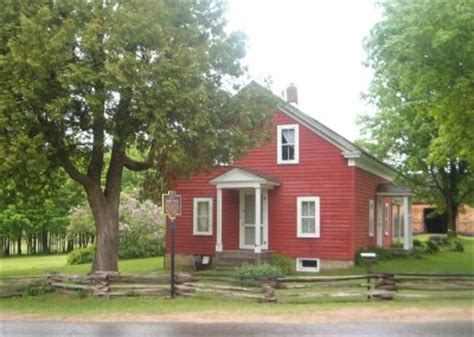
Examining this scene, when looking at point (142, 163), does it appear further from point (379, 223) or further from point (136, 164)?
point (379, 223)

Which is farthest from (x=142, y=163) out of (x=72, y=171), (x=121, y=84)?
(x=121, y=84)

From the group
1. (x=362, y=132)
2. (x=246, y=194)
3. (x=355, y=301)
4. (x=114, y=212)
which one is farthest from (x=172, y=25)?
(x=362, y=132)

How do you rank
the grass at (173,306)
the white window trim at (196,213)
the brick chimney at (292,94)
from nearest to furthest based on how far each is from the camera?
the grass at (173,306), the white window trim at (196,213), the brick chimney at (292,94)

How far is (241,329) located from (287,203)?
1417cm

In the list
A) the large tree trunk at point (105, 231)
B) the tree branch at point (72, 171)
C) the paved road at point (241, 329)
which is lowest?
the paved road at point (241, 329)

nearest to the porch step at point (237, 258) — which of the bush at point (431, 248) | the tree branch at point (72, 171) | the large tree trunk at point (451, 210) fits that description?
the tree branch at point (72, 171)

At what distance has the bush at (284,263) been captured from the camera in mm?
24109

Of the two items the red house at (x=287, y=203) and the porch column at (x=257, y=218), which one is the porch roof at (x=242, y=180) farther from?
the porch column at (x=257, y=218)

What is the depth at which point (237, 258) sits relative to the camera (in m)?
24.5

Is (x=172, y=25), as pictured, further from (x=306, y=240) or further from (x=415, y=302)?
(x=306, y=240)

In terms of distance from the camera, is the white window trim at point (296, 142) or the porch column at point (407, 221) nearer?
the white window trim at point (296, 142)

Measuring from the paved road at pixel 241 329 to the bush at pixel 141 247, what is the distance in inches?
874

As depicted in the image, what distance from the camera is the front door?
26.0m

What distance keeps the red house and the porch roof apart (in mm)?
40
